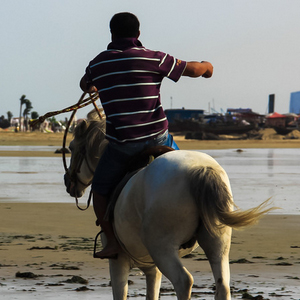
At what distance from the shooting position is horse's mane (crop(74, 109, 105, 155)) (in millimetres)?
5746

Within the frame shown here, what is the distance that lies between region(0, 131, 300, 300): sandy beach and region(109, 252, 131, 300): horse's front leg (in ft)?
4.60

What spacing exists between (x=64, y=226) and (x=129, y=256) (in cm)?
684

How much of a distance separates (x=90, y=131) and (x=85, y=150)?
0.19m

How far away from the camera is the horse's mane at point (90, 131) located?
575cm

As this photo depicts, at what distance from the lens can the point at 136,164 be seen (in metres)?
5.01

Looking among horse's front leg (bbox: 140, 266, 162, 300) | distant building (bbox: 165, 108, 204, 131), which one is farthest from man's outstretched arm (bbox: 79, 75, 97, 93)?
distant building (bbox: 165, 108, 204, 131)

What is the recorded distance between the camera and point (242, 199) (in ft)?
51.7

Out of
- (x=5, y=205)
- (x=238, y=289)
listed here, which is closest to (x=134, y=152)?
(x=238, y=289)

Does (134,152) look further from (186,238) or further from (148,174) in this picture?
(186,238)

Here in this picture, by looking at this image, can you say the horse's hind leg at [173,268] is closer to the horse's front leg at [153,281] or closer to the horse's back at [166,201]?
the horse's back at [166,201]

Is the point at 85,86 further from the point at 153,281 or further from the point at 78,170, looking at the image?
the point at 153,281

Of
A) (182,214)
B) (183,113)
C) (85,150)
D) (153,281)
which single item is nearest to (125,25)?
(85,150)

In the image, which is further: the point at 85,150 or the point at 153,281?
the point at 85,150

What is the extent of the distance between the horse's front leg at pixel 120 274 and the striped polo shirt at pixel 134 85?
3.05 feet
